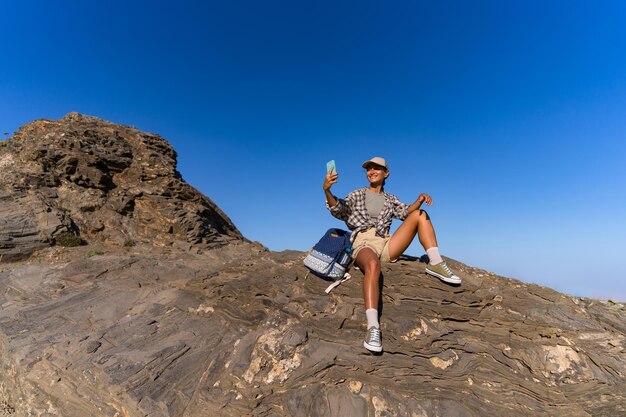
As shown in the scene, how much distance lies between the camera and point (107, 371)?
6902mm

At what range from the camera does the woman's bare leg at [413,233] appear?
790 cm

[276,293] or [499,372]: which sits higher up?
[276,293]

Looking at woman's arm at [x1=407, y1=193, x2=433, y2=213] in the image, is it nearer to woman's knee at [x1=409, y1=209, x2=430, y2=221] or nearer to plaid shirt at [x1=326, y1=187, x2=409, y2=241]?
woman's knee at [x1=409, y1=209, x2=430, y2=221]

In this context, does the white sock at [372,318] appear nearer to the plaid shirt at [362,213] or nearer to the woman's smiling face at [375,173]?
the plaid shirt at [362,213]

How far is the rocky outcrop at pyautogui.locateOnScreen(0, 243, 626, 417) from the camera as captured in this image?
6.16 m

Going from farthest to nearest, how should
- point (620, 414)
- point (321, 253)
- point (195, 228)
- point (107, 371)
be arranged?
point (195, 228) < point (321, 253) < point (107, 371) < point (620, 414)

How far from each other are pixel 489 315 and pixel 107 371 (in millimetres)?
8311

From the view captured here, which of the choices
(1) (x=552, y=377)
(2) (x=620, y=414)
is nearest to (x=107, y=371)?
(1) (x=552, y=377)

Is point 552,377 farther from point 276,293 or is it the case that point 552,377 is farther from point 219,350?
point 219,350

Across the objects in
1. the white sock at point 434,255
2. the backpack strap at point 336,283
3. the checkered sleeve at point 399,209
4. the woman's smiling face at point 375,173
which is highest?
the woman's smiling face at point 375,173

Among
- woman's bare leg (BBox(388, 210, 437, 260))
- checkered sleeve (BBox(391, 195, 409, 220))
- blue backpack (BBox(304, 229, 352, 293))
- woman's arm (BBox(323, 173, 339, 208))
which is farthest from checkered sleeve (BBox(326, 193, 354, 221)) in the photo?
woman's bare leg (BBox(388, 210, 437, 260))

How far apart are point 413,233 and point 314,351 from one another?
3581mm

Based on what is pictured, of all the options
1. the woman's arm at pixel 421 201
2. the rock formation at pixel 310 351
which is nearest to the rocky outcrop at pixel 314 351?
the rock formation at pixel 310 351

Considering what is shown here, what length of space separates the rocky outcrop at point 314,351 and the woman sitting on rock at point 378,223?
0.48m
